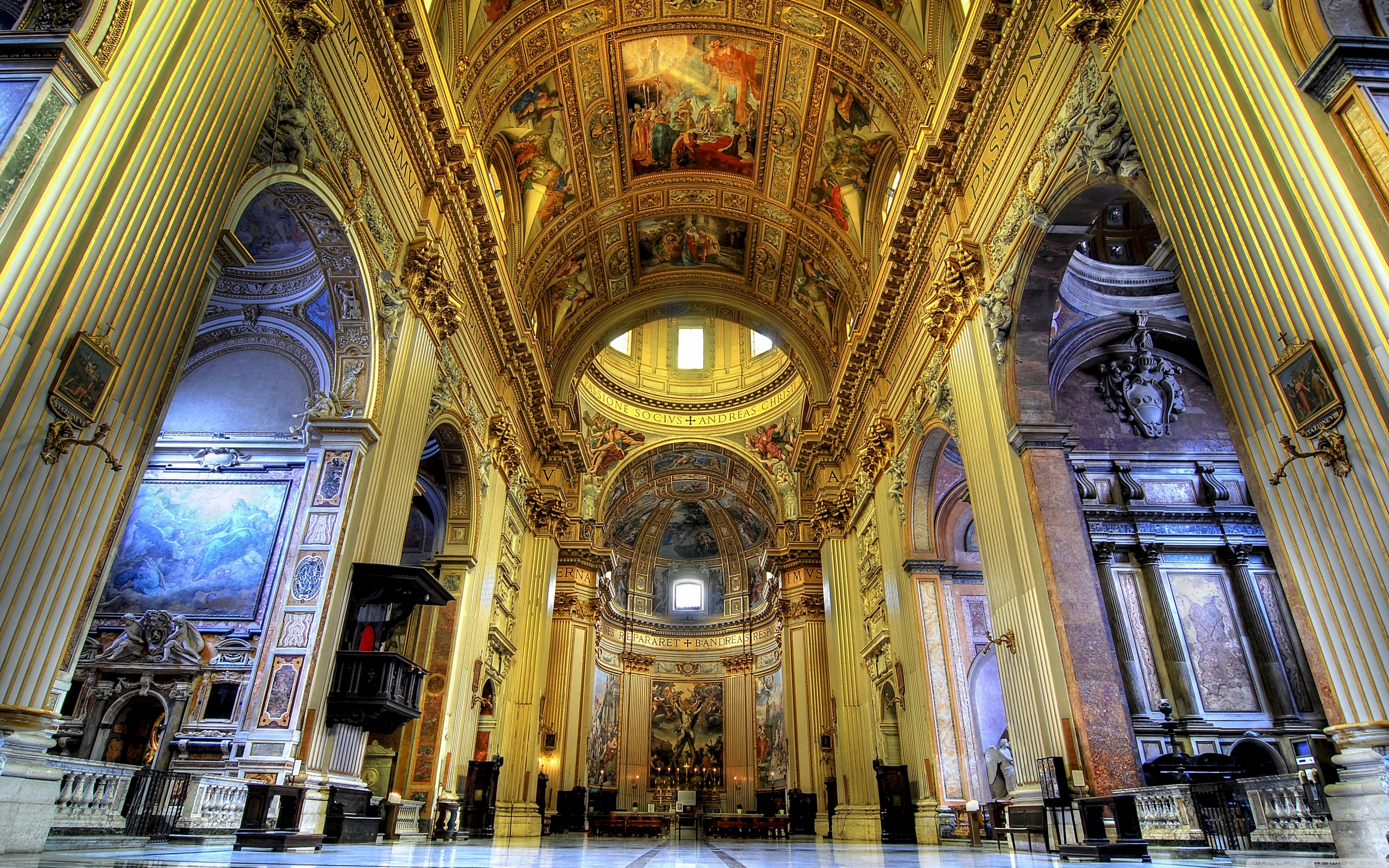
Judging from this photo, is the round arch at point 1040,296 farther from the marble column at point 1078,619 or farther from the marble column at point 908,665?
the marble column at point 908,665

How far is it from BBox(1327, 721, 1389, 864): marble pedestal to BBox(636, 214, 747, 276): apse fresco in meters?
17.7

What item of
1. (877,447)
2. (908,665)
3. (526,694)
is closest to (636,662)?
(526,694)

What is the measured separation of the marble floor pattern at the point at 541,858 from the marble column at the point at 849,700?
21.1 feet

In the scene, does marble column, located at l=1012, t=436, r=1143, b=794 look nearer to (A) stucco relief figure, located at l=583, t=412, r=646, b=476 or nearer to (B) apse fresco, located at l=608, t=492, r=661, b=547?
(A) stucco relief figure, located at l=583, t=412, r=646, b=476

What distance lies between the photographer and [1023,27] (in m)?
9.91

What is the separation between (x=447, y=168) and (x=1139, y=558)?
13.1 metres

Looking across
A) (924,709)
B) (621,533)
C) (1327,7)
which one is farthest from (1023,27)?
(621,533)

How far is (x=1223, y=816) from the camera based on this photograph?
6.48 m

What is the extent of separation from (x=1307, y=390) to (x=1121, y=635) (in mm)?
8102

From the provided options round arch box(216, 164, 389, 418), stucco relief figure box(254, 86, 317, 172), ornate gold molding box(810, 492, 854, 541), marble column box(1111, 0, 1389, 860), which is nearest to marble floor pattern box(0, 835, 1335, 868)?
marble column box(1111, 0, 1389, 860)

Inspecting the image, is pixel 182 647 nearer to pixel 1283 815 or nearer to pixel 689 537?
pixel 1283 815

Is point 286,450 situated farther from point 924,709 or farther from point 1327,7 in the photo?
point 1327,7

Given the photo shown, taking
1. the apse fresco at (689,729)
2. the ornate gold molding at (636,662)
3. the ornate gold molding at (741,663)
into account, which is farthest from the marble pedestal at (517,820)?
the ornate gold molding at (741,663)

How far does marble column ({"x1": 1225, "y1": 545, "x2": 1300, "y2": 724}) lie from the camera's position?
461 inches
